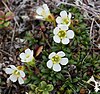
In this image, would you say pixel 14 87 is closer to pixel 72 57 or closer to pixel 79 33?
pixel 72 57

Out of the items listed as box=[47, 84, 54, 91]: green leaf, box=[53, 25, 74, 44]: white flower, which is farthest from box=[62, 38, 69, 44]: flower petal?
box=[47, 84, 54, 91]: green leaf

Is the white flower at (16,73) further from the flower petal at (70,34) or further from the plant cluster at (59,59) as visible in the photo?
the flower petal at (70,34)

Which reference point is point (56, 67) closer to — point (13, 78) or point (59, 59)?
point (59, 59)

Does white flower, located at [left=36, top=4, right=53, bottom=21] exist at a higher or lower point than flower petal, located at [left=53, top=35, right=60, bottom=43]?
higher

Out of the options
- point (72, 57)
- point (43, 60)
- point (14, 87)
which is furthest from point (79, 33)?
point (14, 87)

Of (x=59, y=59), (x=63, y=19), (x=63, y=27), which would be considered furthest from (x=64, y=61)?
(x=63, y=19)

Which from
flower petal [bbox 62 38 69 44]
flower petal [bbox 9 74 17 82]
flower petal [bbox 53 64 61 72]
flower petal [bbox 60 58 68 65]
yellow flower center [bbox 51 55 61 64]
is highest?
flower petal [bbox 62 38 69 44]

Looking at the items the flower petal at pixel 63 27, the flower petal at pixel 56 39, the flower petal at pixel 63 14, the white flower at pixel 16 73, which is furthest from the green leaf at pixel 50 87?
the flower petal at pixel 63 14

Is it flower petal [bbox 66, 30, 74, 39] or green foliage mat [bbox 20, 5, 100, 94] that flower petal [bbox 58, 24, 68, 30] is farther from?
green foliage mat [bbox 20, 5, 100, 94]
